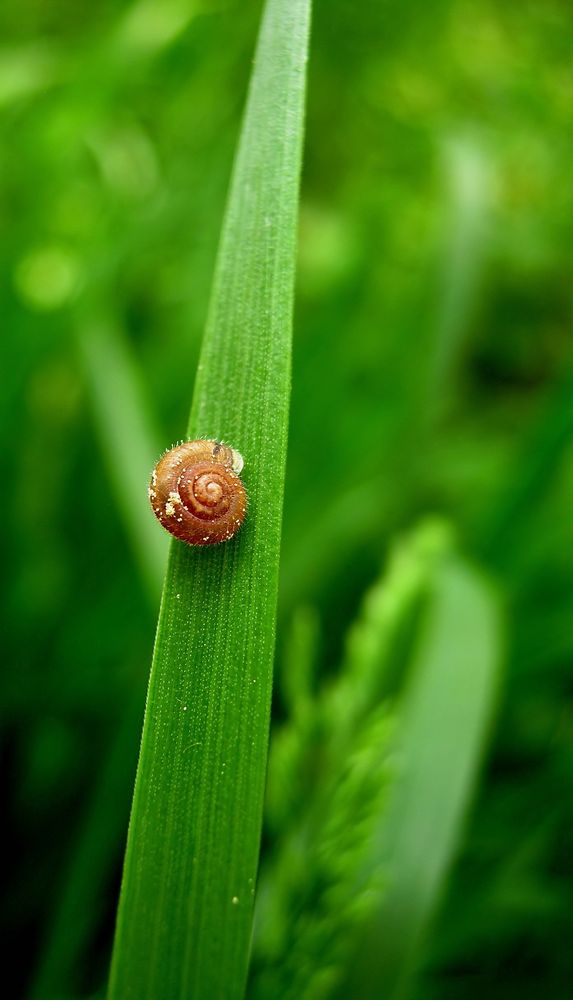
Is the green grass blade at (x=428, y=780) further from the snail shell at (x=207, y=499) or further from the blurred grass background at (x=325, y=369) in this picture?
the snail shell at (x=207, y=499)

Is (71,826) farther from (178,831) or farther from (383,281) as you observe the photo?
(383,281)

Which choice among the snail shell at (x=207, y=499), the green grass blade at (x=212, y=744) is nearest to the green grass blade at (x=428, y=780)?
the green grass blade at (x=212, y=744)

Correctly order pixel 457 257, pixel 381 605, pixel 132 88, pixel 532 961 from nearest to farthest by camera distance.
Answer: pixel 381 605, pixel 532 961, pixel 457 257, pixel 132 88

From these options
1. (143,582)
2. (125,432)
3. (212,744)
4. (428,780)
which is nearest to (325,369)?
(125,432)

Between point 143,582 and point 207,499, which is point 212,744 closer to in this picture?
point 207,499

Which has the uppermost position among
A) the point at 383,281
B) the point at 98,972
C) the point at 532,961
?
the point at 383,281

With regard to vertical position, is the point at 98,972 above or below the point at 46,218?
below

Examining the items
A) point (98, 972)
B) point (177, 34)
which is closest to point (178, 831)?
point (98, 972)
